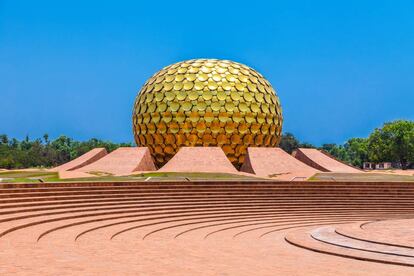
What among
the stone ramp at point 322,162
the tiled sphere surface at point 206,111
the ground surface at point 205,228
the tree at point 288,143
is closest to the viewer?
the ground surface at point 205,228

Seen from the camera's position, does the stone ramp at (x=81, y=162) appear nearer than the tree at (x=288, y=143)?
Yes

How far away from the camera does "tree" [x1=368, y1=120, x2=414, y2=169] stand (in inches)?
2216

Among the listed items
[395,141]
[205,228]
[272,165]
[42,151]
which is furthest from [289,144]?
[205,228]

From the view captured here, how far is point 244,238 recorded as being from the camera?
12.5 metres

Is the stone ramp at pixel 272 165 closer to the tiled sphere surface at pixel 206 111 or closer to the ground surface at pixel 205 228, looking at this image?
the tiled sphere surface at pixel 206 111

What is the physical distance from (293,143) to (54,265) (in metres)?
76.8

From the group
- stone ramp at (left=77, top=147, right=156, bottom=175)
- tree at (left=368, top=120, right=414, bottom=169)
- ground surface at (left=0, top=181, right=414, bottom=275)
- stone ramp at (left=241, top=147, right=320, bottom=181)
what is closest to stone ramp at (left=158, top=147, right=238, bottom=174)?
stone ramp at (left=241, top=147, right=320, bottom=181)

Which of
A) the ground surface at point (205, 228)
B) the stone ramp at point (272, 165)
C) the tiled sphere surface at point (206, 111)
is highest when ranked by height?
the tiled sphere surface at point (206, 111)

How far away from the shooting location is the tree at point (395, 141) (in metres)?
56.3

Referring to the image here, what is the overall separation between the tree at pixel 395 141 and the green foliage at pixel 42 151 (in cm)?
4144

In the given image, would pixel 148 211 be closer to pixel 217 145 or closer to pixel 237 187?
pixel 237 187

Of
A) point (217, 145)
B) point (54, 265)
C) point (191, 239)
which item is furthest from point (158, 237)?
point (217, 145)

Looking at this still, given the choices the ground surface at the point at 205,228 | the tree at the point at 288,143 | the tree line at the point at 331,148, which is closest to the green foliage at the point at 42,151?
the tree line at the point at 331,148

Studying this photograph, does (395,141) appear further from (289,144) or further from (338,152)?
(338,152)
